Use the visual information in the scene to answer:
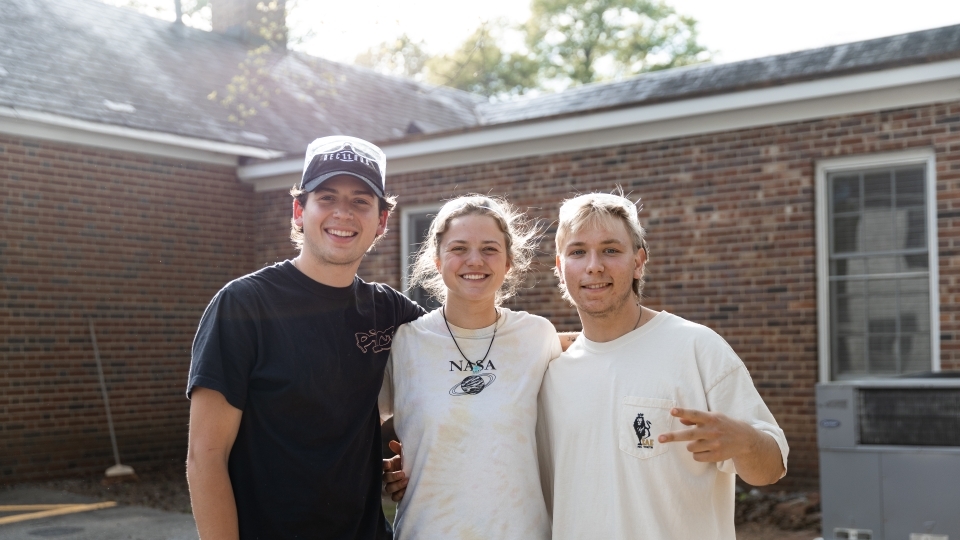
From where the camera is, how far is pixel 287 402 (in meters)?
2.65

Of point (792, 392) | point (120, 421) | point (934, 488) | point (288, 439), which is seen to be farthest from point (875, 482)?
point (120, 421)

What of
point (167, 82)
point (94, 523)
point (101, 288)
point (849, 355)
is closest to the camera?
point (94, 523)

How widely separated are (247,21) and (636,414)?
15.0 m

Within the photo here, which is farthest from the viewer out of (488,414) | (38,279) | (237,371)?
(38,279)

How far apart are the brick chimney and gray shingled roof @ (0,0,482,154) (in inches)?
13.5

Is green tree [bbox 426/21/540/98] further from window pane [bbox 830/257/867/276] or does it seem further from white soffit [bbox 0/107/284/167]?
window pane [bbox 830/257/867/276]

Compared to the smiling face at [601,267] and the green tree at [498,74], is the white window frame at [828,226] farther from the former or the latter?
the green tree at [498,74]

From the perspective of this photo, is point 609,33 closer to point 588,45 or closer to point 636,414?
point 588,45

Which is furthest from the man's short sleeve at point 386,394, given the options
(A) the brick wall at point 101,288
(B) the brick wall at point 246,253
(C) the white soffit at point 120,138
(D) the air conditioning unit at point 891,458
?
(A) the brick wall at point 101,288

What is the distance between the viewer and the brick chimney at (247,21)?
51.8ft

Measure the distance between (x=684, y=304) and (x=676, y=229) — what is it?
718mm

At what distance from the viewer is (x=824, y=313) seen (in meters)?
8.36

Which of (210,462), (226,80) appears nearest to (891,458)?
(210,462)

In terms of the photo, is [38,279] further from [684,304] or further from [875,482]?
[875,482]
